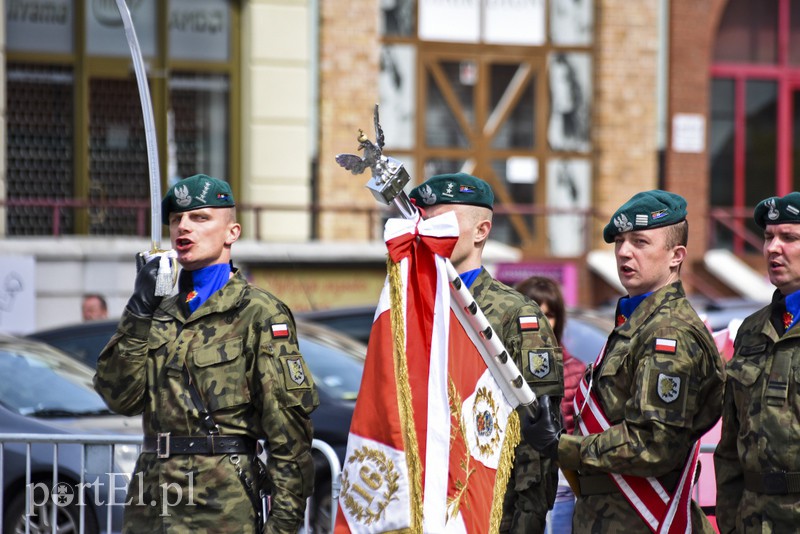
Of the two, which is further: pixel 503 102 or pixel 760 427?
pixel 503 102

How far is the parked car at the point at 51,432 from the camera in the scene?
21.9 ft

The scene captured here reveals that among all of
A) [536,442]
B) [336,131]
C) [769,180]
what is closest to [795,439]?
[536,442]

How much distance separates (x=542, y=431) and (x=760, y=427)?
754mm

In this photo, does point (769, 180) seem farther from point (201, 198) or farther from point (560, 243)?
point (201, 198)

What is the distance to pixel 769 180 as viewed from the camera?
2217cm

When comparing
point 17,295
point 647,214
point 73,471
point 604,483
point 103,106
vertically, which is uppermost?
point 103,106

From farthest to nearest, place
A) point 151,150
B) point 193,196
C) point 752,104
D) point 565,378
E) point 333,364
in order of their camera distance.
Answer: point 752,104 < point 333,364 < point 565,378 < point 151,150 < point 193,196

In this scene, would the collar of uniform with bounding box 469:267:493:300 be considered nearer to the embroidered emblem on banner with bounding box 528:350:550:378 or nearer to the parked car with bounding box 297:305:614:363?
the embroidered emblem on banner with bounding box 528:350:550:378

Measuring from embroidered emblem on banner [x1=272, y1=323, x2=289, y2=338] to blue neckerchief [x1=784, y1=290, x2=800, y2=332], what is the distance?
1.79 metres

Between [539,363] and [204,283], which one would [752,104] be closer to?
[539,363]

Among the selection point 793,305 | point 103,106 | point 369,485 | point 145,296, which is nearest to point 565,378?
point 793,305

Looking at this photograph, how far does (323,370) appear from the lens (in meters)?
9.20

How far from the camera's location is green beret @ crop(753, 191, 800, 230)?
473cm

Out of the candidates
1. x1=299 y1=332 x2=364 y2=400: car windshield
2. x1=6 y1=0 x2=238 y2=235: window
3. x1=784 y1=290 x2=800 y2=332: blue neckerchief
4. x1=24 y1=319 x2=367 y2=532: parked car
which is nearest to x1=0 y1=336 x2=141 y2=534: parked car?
x1=24 y1=319 x2=367 y2=532: parked car
